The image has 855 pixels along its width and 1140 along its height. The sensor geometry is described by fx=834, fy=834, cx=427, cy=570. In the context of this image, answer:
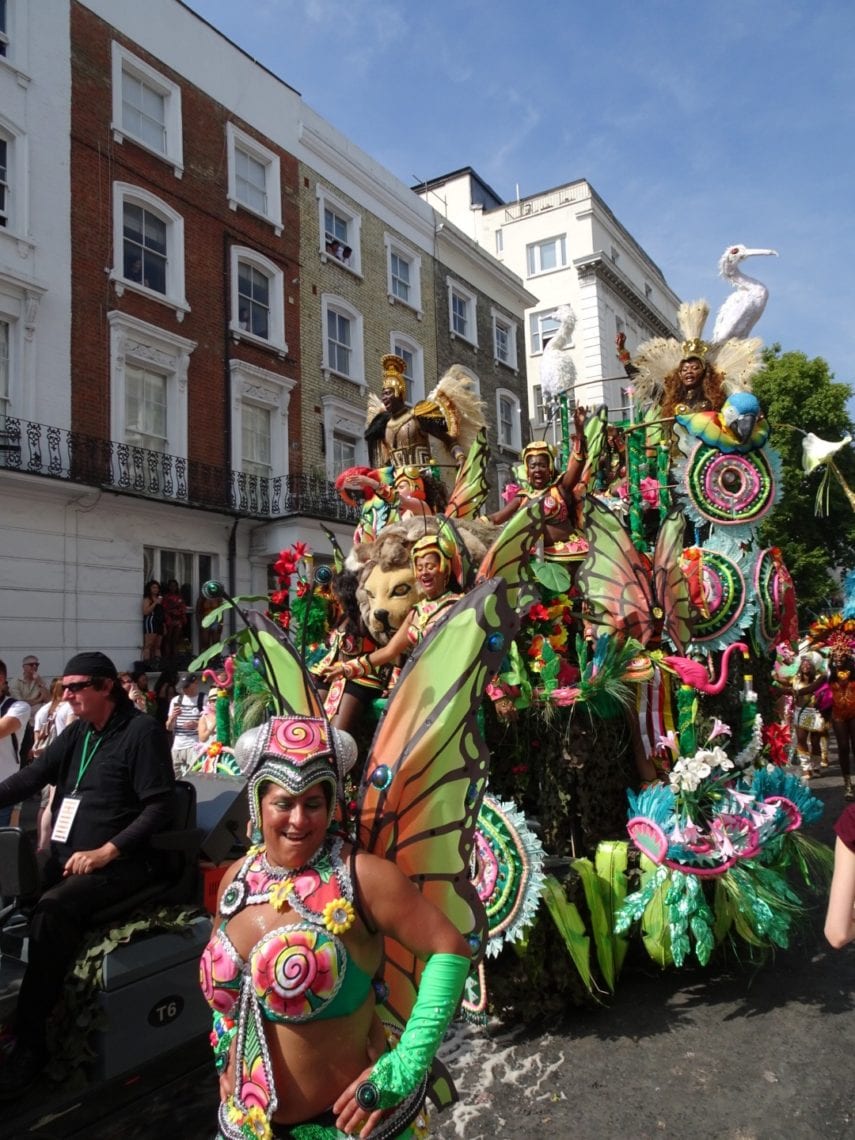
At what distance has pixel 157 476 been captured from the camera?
1593 cm

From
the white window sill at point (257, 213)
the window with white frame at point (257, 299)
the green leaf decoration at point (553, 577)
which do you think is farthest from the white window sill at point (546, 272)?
the green leaf decoration at point (553, 577)

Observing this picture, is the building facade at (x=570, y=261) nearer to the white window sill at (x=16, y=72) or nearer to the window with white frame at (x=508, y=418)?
the window with white frame at (x=508, y=418)

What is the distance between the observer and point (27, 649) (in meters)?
13.5

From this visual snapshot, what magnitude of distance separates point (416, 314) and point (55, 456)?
482 inches

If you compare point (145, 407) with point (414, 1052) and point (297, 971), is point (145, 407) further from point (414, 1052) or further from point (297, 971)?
point (414, 1052)

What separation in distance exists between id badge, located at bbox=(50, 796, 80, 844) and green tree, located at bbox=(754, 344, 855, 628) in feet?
63.7

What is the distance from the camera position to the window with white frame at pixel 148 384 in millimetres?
15406

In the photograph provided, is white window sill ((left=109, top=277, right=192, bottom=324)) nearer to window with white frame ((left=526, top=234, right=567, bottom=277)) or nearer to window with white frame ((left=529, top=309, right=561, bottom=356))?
window with white frame ((left=529, top=309, right=561, bottom=356))

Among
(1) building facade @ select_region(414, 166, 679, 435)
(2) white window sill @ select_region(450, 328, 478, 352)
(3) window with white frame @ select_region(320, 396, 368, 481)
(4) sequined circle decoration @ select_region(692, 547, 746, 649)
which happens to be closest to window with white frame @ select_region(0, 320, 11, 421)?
(3) window with white frame @ select_region(320, 396, 368, 481)

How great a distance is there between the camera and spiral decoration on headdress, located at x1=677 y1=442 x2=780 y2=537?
5590mm

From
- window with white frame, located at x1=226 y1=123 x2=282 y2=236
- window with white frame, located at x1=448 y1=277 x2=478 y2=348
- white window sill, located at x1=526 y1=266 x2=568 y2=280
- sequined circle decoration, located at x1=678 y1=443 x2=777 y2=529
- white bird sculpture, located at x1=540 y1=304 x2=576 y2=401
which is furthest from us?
white window sill, located at x1=526 y1=266 x2=568 y2=280

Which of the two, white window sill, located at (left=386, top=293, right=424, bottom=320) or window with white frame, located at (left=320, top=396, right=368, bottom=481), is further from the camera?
white window sill, located at (left=386, top=293, right=424, bottom=320)

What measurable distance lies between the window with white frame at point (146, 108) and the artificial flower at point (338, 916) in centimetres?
1736

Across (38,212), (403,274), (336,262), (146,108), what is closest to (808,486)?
(403,274)
